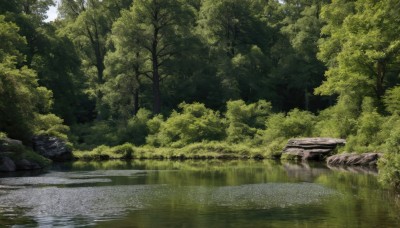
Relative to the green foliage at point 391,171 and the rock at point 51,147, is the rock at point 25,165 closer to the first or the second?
the rock at point 51,147

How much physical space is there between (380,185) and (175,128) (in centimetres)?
3256

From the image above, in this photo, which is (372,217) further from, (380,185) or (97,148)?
(97,148)

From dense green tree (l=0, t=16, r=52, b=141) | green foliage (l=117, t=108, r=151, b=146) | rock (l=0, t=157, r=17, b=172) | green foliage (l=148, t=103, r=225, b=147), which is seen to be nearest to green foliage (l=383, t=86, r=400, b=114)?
green foliage (l=148, t=103, r=225, b=147)

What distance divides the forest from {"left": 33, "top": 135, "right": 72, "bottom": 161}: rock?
992 mm

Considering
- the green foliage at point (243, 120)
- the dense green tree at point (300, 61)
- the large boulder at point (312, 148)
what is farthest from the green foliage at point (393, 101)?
the dense green tree at point (300, 61)

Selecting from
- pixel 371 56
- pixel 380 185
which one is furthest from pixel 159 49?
pixel 380 185

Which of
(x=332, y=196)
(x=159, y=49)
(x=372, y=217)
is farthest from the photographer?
(x=159, y=49)

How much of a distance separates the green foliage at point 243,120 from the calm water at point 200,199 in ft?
62.4

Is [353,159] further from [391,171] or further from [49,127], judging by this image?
[49,127]

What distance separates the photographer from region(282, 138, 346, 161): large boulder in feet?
151

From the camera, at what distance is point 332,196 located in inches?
934

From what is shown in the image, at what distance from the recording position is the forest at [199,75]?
4716 cm

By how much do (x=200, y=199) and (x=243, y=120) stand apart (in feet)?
117

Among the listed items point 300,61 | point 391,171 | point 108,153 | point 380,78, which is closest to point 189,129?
point 108,153
